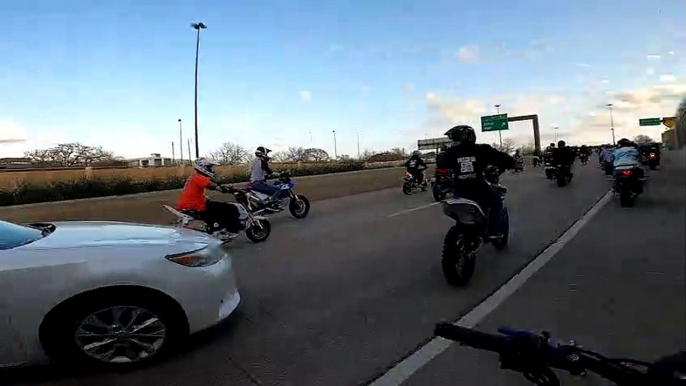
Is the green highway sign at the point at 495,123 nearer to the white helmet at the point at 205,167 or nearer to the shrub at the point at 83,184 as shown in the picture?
the shrub at the point at 83,184

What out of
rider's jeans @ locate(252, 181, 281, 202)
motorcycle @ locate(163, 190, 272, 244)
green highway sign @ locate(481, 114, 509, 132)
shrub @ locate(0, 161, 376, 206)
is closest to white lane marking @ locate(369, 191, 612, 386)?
motorcycle @ locate(163, 190, 272, 244)

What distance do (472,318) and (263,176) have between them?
317 inches

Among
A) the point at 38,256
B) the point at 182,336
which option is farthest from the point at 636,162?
the point at 38,256

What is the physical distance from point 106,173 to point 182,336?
808 inches

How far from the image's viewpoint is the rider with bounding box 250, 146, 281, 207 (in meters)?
11.7

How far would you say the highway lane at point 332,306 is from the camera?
12.0 ft

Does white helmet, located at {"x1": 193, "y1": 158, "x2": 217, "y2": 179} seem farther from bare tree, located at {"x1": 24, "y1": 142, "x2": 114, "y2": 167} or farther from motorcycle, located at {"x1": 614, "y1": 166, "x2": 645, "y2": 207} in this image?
bare tree, located at {"x1": 24, "y1": 142, "x2": 114, "y2": 167}

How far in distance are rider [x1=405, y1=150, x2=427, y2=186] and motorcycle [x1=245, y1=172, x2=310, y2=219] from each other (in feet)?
24.6

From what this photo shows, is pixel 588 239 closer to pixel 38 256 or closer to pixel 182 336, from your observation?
pixel 182 336


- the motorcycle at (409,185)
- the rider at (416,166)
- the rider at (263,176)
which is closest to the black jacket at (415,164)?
the rider at (416,166)

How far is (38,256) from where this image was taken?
3.64m

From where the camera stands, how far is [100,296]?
369 cm

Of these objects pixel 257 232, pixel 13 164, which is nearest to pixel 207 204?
pixel 257 232

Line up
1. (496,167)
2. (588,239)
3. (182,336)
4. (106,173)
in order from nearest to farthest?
1. (182,336)
2. (496,167)
3. (588,239)
4. (106,173)
